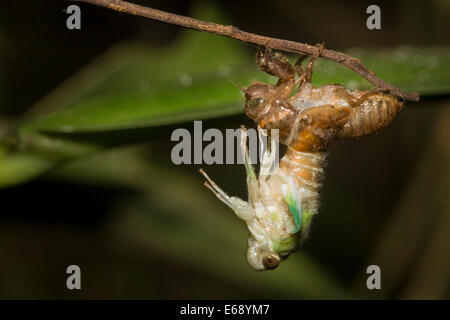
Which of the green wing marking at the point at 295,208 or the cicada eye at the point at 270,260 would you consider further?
the cicada eye at the point at 270,260

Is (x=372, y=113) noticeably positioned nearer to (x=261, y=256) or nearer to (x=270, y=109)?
(x=270, y=109)

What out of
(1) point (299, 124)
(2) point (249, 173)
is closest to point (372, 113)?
(1) point (299, 124)

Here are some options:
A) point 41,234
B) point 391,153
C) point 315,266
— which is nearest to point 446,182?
point 391,153

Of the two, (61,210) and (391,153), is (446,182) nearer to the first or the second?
(391,153)

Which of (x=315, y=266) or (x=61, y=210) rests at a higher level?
(x=61, y=210)

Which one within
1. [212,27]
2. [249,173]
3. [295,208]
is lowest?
[295,208]

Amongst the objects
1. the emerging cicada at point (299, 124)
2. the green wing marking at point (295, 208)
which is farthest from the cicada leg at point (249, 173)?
the green wing marking at point (295, 208)

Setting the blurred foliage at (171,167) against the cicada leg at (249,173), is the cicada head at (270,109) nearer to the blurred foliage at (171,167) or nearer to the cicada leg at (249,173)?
the cicada leg at (249,173)

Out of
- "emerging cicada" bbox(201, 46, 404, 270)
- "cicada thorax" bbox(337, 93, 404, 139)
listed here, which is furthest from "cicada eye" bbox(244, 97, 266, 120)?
"cicada thorax" bbox(337, 93, 404, 139)
